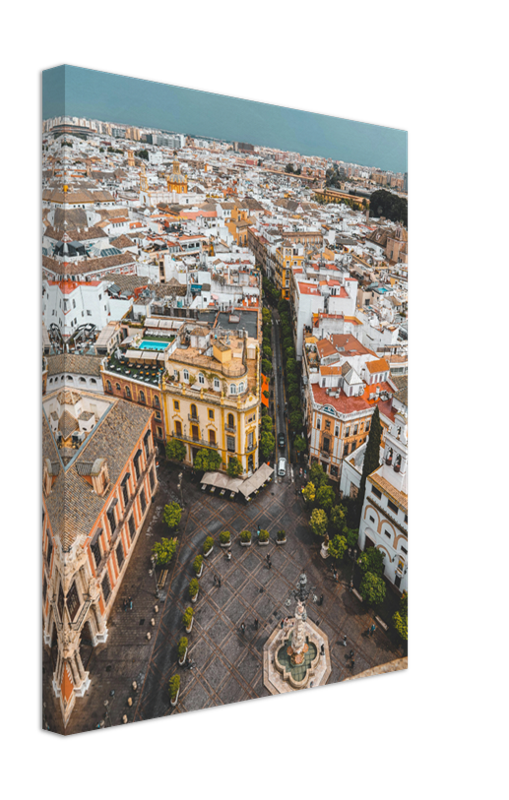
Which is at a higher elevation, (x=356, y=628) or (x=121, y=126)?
(x=121, y=126)

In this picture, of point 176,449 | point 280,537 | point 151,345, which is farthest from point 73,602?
point 151,345

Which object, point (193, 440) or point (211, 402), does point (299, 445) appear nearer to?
point (211, 402)

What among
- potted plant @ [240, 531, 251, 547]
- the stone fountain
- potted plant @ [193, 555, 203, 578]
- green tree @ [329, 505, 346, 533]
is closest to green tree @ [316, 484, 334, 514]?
green tree @ [329, 505, 346, 533]

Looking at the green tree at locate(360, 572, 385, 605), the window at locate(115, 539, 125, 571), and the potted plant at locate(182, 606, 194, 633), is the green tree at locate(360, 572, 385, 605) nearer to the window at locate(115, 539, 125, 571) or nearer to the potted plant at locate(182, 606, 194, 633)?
the potted plant at locate(182, 606, 194, 633)

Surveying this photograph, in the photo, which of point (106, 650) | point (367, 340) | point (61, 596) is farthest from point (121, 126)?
point (106, 650)

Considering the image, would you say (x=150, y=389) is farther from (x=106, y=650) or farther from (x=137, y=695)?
(x=137, y=695)
